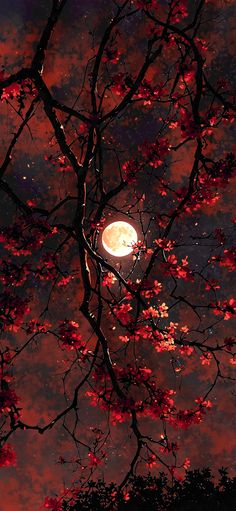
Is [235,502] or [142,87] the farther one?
[235,502]

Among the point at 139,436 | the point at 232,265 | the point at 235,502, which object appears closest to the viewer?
the point at 139,436

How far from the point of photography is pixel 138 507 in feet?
29.5

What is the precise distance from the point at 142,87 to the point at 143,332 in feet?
10.3

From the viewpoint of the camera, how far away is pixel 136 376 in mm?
5914

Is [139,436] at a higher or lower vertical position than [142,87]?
lower

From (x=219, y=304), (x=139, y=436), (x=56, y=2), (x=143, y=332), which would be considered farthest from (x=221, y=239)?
(x=56, y=2)

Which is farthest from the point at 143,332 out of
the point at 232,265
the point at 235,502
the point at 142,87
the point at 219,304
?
the point at 235,502

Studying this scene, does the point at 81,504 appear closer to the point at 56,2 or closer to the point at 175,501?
the point at 175,501

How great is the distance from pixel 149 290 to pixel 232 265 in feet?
3.93

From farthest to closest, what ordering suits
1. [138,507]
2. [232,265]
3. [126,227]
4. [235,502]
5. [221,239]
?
[126,227], [138,507], [235,502], [221,239], [232,265]

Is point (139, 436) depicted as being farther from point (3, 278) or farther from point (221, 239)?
point (221, 239)

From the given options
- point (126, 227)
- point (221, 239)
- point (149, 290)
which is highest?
point (126, 227)

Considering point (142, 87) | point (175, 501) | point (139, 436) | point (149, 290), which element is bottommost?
point (139, 436)

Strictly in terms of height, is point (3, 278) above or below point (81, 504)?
above
